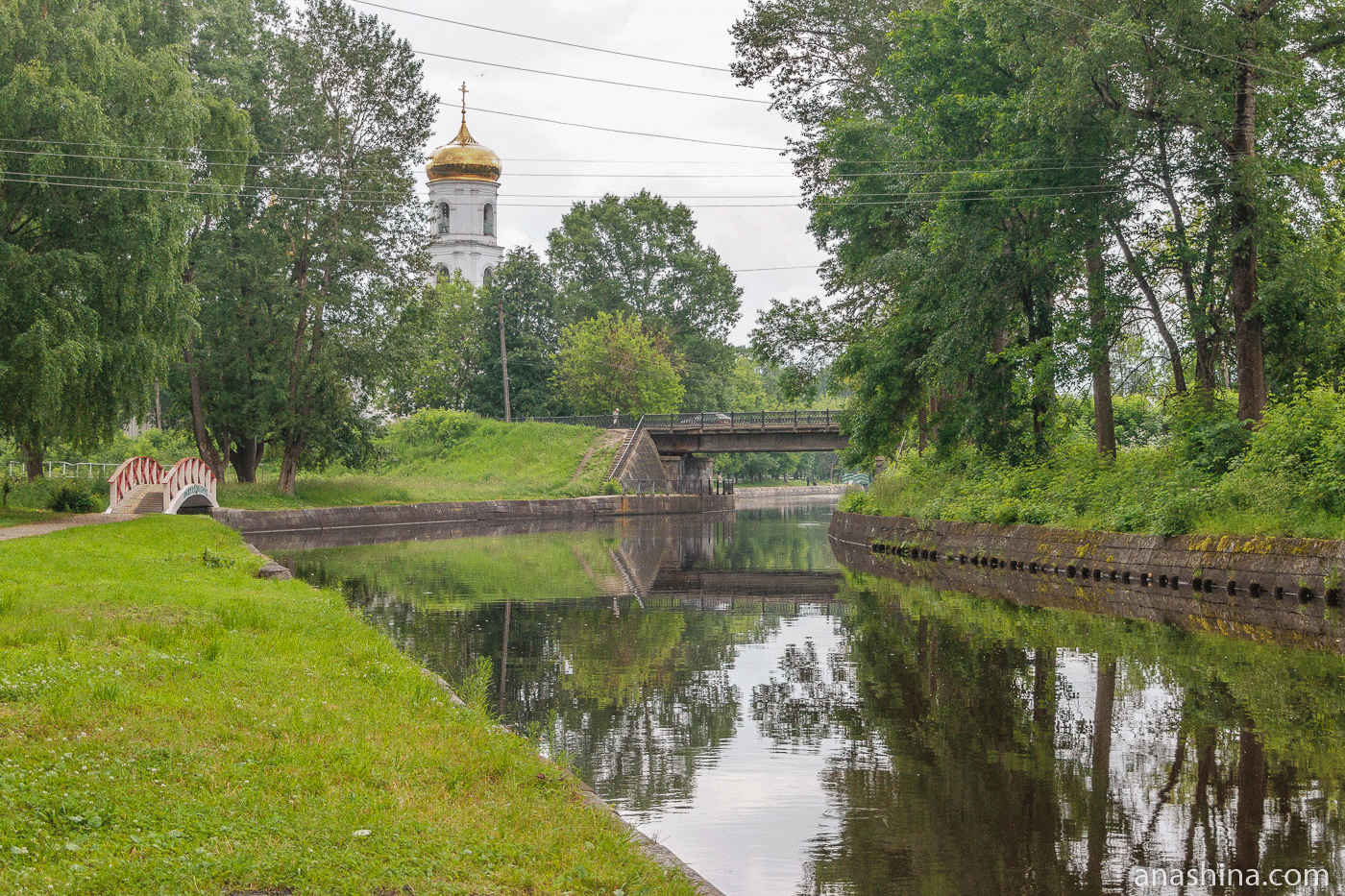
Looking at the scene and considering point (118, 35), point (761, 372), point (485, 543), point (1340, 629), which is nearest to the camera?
point (1340, 629)

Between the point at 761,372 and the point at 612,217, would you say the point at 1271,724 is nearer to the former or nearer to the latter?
the point at 612,217

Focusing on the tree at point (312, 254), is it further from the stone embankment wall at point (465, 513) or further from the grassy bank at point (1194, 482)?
the grassy bank at point (1194, 482)

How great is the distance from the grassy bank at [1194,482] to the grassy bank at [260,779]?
14094 mm

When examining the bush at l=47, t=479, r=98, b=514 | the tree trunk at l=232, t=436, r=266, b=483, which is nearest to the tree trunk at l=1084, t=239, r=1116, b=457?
the bush at l=47, t=479, r=98, b=514

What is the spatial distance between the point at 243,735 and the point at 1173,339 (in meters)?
23.2

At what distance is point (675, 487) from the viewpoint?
261 ft

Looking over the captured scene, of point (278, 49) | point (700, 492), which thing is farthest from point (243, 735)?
point (700, 492)

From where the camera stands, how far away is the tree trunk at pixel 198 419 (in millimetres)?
45812

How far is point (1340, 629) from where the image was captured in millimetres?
15320

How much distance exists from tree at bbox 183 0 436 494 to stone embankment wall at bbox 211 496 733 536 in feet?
9.26

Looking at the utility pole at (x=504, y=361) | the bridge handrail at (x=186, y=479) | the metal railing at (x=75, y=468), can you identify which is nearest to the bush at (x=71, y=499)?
the bridge handrail at (x=186, y=479)

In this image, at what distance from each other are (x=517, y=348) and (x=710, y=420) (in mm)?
17398

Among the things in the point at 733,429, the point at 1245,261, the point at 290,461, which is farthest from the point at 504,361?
the point at 1245,261

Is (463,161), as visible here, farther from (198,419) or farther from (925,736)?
(925,736)
